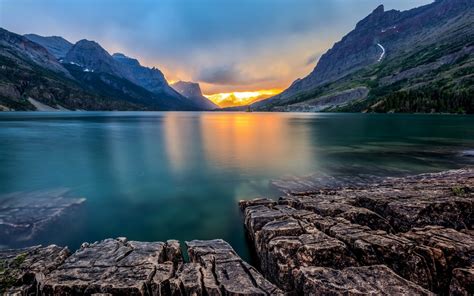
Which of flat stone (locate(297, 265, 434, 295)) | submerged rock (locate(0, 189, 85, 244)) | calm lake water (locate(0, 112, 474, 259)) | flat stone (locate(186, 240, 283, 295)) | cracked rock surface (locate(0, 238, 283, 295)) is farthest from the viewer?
calm lake water (locate(0, 112, 474, 259))

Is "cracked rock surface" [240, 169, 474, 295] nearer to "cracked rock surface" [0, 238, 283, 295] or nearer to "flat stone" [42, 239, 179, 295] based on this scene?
"cracked rock surface" [0, 238, 283, 295]

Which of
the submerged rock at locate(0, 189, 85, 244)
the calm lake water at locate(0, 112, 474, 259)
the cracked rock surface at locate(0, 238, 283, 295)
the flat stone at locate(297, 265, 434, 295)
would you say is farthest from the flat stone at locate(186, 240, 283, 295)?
the submerged rock at locate(0, 189, 85, 244)

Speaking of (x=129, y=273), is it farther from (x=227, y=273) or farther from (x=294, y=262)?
(x=294, y=262)

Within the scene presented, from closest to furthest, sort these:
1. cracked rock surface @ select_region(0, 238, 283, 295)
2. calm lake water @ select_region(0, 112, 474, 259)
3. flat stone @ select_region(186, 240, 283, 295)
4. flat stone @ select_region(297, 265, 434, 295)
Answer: flat stone @ select_region(297, 265, 434, 295), flat stone @ select_region(186, 240, 283, 295), cracked rock surface @ select_region(0, 238, 283, 295), calm lake water @ select_region(0, 112, 474, 259)

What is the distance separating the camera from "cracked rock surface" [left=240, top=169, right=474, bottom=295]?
6508 millimetres

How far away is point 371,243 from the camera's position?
8008 millimetres

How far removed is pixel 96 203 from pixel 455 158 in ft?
125

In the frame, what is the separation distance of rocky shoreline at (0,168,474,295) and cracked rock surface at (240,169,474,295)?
28 millimetres

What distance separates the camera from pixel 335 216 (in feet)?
35.9

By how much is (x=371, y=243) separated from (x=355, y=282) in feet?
7.25

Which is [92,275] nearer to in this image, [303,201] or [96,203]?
[303,201]

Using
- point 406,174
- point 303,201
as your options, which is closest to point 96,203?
point 303,201

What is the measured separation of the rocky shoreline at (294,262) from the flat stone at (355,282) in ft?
0.08

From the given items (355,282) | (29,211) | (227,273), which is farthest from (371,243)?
(29,211)
